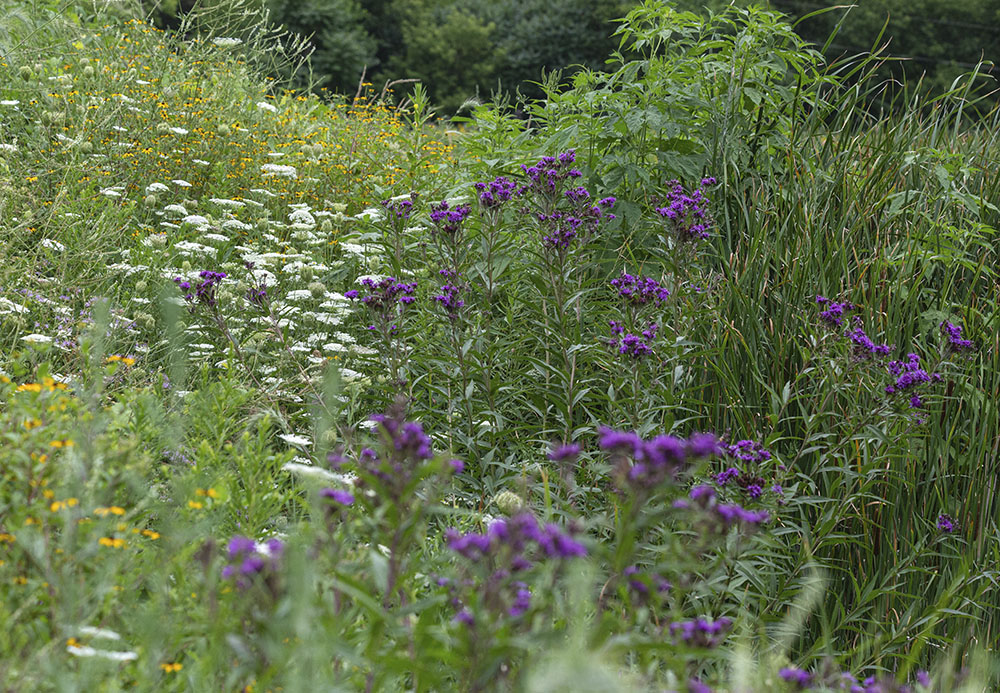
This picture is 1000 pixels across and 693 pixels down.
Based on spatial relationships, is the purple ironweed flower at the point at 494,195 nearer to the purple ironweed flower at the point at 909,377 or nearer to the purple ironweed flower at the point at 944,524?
the purple ironweed flower at the point at 909,377

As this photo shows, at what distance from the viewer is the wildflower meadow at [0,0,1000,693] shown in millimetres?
1638

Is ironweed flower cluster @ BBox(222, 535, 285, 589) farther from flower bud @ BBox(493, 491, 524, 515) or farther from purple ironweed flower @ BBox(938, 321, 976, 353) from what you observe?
purple ironweed flower @ BBox(938, 321, 976, 353)

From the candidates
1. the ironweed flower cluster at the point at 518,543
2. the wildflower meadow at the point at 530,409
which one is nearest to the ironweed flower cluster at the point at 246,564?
the wildflower meadow at the point at 530,409

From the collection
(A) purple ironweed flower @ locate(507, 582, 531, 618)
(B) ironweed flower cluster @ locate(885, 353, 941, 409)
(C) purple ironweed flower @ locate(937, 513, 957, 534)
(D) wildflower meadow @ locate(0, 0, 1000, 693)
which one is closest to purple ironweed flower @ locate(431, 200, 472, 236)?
(D) wildflower meadow @ locate(0, 0, 1000, 693)

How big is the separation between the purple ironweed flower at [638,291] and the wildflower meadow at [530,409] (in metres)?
0.02

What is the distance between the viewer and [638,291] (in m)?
3.17

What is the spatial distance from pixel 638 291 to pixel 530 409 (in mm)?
1064

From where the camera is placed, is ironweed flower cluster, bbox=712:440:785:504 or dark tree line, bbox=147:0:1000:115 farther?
dark tree line, bbox=147:0:1000:115

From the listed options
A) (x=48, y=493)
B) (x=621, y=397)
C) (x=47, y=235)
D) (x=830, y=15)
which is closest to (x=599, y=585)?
(x=621, y=397)

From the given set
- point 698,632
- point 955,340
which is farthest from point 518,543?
point 955,340

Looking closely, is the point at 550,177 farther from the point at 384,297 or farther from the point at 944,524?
the point at 944,524

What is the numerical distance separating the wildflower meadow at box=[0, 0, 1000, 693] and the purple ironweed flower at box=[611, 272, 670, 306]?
20mm

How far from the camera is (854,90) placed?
4.67 m

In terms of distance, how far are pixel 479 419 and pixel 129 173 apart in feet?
12.6
